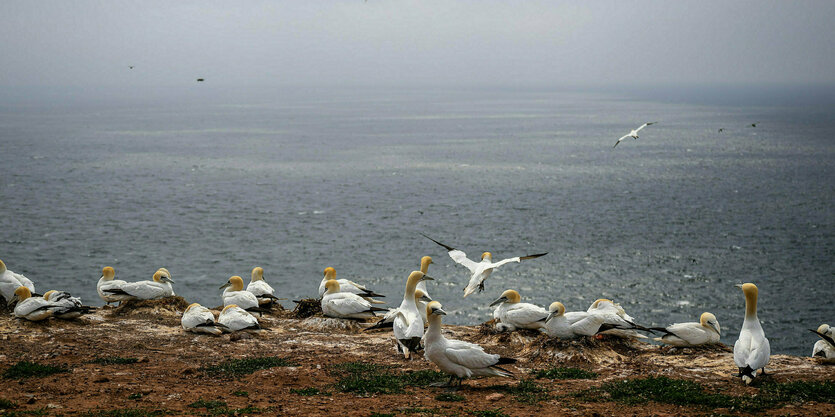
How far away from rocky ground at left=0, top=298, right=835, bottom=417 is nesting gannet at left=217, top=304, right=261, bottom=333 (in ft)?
0.85

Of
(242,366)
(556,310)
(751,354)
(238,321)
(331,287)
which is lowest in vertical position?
(238,321)

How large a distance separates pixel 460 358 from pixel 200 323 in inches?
327

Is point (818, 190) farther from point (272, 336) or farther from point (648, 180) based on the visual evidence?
point (272, 336)

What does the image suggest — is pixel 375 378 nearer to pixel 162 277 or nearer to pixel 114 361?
pixel 114 361

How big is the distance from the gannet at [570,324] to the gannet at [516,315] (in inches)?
34.2

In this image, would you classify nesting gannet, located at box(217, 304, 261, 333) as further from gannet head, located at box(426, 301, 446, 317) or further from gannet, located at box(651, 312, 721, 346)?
gannet, located at box(651, 312, 721, 346)

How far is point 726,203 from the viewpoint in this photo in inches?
2876

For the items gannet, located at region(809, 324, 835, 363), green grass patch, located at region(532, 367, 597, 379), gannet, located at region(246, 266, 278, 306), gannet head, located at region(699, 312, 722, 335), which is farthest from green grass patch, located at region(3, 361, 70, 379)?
gannet, located at region(809, 324, 835, 363)

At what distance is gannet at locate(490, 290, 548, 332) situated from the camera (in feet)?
55.0

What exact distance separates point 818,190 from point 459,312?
62684 mm

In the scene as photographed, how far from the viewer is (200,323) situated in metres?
17.4

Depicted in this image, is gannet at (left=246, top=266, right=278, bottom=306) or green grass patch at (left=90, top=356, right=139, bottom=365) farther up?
green grass patch at (left=90, top=356, right=139, bottom=365)

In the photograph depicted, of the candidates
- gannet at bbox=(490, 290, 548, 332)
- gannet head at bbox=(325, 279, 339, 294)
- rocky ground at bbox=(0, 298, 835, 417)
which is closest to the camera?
rocky ground at bbox=(0, 298, 835, 417)

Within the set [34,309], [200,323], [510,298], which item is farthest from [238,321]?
[510,298]
